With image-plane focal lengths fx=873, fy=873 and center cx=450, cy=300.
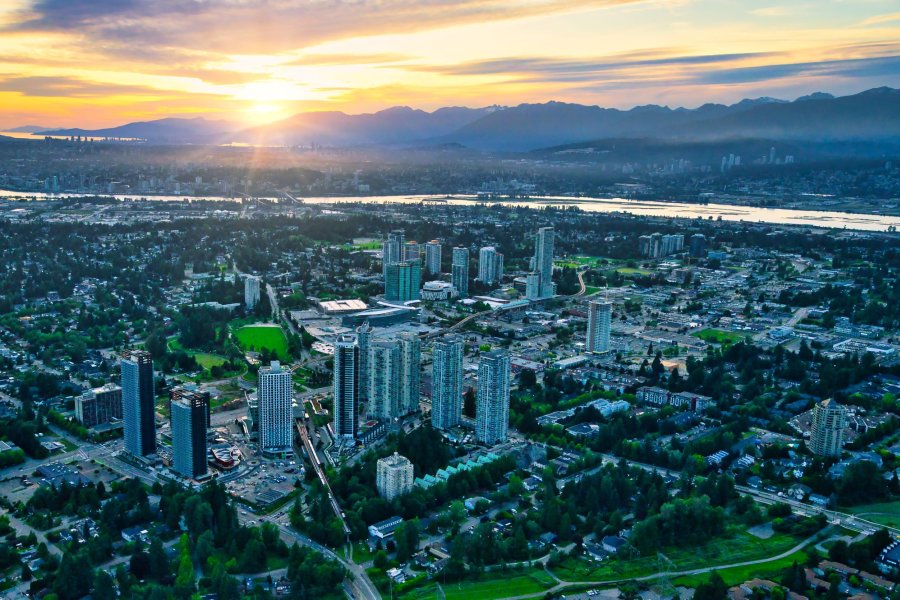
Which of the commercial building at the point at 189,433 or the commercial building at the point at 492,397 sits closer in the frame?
the commercial building at the point at 189,433

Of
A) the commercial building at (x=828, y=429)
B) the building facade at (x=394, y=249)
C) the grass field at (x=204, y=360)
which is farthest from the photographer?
the building facade at (x=394, y=249)

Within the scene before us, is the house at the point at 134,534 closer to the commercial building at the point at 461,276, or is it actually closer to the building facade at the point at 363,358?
the building facade at the point at 363,358

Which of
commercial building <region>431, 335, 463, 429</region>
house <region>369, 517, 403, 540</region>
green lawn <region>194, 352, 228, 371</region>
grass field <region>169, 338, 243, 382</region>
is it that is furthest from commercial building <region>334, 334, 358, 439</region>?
green lawn <region>194, 352, 228, 371</region>

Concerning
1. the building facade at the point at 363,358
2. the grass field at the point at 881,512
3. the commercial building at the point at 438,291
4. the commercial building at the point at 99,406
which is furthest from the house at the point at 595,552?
the commercial building at the point at 438,291

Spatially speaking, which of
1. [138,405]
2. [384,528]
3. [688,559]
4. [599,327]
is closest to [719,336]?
[599,327]

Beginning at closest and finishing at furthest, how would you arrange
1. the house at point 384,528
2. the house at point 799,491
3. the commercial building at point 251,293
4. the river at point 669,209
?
the house at point 384,528
the house at point 799,491
the commercial building at point 251,293
the river at point 669,209

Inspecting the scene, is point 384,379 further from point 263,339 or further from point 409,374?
point 263,339

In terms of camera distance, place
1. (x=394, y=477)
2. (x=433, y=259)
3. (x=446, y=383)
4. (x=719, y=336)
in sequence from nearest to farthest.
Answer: (x=394, y=477)
(x=446, y=383)
(x=719, y=336)
(x=433, y=259)
